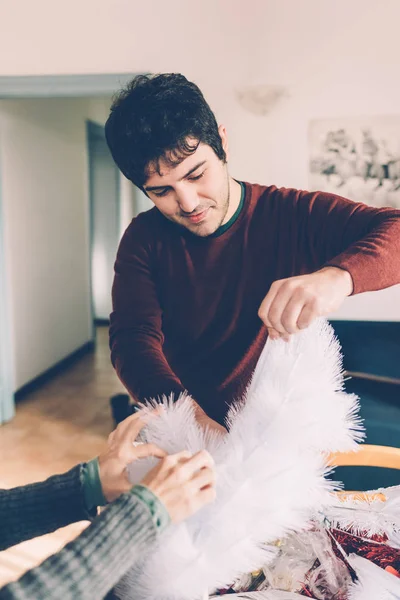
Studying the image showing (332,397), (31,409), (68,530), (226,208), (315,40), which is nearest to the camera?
(332,397)

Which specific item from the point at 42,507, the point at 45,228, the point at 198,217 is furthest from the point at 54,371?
the point at 42,507

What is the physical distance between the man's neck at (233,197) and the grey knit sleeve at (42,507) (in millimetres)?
686

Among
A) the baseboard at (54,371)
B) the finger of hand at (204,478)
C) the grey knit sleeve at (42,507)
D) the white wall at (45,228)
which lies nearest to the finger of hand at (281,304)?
the finger of hand at (204,478)

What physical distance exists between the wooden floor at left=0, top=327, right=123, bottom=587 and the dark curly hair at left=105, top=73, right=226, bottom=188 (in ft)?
5.16

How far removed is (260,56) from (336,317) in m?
1.44

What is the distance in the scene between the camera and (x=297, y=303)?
0.70 meters

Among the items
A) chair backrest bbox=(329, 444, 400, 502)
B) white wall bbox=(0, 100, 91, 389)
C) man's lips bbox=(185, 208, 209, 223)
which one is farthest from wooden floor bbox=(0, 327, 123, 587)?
man's lips bbox=(185, 208, 209, 223)

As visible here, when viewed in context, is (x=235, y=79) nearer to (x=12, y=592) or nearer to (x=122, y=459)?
(x=122, y=459)

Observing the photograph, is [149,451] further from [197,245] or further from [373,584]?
[197,245]

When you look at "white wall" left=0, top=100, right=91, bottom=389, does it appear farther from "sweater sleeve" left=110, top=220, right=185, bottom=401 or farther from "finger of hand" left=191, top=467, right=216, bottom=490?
"finger of hand" left=191, top=467, right=216, bottom=490

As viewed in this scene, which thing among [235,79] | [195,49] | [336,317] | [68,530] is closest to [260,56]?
[235,79]

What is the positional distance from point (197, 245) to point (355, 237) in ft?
1.18

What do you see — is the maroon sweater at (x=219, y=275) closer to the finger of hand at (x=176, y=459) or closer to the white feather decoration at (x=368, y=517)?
the white feather decoration at (x=368, y=517)

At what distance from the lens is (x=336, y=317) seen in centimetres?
286
